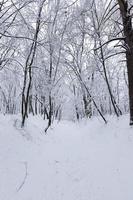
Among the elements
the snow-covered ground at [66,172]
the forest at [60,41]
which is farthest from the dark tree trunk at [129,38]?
the snow-covered ground at [66,172]

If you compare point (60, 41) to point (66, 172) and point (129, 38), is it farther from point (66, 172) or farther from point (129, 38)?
point (66, 172)

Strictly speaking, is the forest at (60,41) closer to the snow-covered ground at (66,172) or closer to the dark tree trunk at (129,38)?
the dark tree trunk at (129,38)

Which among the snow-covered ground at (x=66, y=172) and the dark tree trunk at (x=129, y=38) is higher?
the dark tree trunk at (x=129, y=38)

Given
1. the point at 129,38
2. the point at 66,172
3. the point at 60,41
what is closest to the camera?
the point at 66,172

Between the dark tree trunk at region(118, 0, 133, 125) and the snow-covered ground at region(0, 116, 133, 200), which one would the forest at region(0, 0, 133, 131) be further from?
the snow-covered ground at region(0, 116, 133, 200)

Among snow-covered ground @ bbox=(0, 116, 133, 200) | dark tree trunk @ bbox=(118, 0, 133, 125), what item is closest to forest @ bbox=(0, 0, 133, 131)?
dark tree trunk @ bbox=(118, 0, 133, 125)

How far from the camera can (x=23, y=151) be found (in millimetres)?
7871

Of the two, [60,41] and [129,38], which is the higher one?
[60,41]

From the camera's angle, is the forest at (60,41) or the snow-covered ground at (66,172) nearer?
the snow-covered ground at (66,172)

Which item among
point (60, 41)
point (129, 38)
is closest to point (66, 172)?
point (129, 38)

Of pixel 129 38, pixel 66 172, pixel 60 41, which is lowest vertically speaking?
pixel 66 172

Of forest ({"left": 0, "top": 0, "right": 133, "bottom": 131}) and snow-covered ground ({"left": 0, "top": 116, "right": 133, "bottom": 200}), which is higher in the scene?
forest ({"left": 0, "top": 0, "right": 133, "bottom": 131})

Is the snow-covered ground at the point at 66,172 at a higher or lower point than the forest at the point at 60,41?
lower

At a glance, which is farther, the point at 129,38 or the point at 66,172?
the point at 129,38
